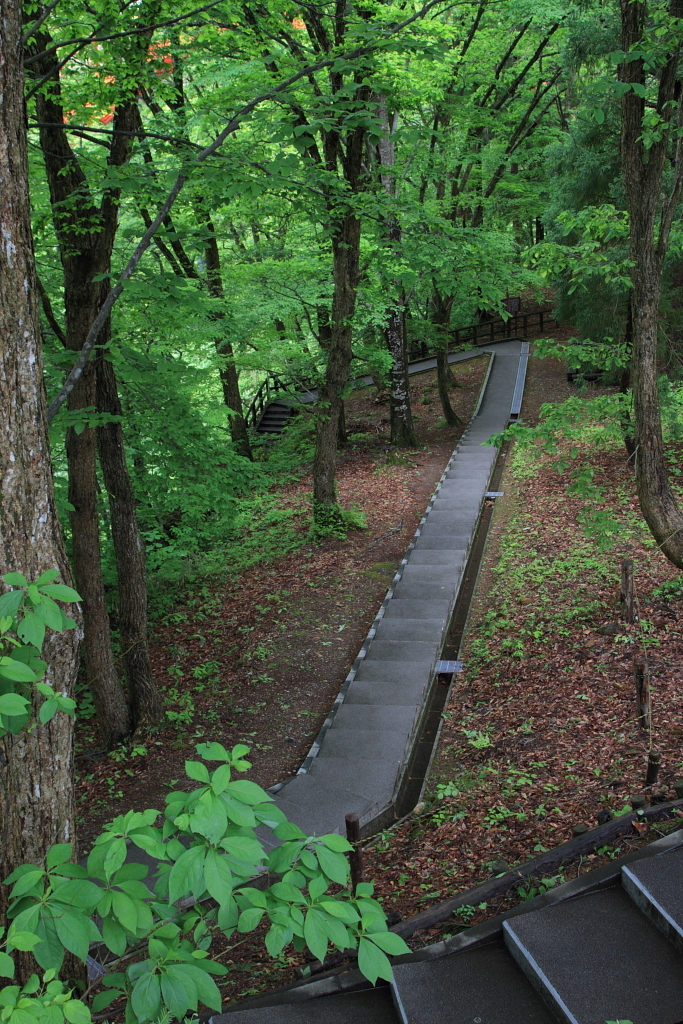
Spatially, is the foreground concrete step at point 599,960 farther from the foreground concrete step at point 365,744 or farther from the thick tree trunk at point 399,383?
the thick tree trunk at point 399,383

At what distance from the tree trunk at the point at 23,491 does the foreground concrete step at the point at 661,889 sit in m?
3.18

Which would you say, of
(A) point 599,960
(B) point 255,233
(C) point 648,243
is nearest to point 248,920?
(A) point 599,960

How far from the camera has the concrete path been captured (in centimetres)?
660

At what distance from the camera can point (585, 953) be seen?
3.86 m

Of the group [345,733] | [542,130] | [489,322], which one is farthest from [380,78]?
[489,322]

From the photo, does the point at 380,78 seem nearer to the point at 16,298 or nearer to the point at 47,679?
the point at 16,298

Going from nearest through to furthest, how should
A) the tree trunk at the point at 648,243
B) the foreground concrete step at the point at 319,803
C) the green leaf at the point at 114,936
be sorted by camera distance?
the green leaf at the point at 114,936, the foreground concrete step at the point at 319,803, the tree trunk at the point at 648,243

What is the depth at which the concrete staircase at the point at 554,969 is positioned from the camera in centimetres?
361

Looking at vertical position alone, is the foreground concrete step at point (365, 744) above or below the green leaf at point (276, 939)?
below

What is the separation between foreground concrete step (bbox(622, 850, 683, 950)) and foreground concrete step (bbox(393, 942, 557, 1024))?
0.80 metres

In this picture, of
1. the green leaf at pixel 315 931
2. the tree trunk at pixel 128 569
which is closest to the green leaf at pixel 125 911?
the green leaf at pixel 315 931

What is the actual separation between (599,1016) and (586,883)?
0.89 meters

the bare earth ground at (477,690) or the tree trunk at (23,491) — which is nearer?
the tree trunk at (23,491)

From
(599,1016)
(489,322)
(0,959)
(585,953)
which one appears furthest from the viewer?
(489,322)
